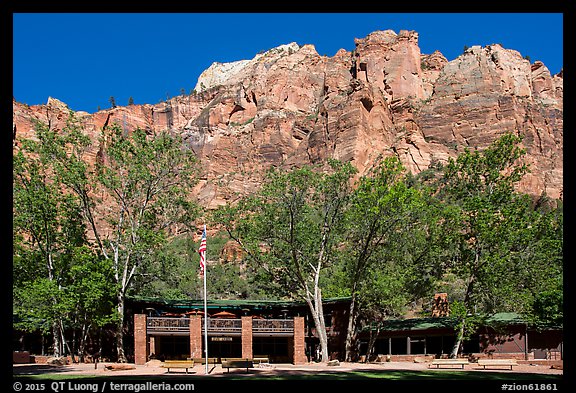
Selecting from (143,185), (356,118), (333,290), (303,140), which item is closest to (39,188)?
(143,185)

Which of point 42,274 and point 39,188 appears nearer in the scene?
point 39,188

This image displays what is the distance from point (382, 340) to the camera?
4031 cm

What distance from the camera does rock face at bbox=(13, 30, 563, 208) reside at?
114 meters

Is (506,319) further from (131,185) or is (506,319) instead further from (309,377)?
(131,185)

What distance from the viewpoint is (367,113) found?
115 m

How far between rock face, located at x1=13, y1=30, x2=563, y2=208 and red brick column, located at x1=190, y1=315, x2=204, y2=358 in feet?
221

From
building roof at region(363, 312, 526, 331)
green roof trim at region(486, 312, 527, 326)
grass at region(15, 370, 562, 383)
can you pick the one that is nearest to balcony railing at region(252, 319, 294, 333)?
building roof at region(363, 312, 526, 331)

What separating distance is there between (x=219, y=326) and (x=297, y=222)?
823 centimetres

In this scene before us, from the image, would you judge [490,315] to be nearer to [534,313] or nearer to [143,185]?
[534,313]

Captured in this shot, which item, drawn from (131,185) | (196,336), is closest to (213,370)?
(196,336)

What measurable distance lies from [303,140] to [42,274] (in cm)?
9963
